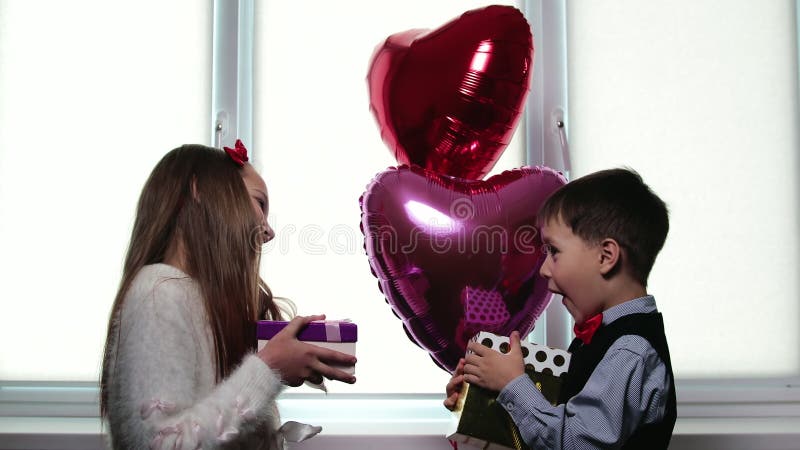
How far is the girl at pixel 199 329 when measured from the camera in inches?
35.5

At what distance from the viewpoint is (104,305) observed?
184 cm

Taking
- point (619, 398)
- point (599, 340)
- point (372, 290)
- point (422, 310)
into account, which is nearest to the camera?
point (619, 398)

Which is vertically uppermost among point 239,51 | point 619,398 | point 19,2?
point 19,2

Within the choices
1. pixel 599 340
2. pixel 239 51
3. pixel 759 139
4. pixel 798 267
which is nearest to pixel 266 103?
pixel 239 51

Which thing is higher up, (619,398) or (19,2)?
(19,2)

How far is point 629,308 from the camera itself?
1.07 meters

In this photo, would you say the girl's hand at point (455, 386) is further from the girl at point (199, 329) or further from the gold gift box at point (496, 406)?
the girl at point (199, 329)

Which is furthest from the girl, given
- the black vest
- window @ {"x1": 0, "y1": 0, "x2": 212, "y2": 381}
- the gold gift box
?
window @ {"x1": 0, "y1": 0, "x2": 212, "y2": 381}

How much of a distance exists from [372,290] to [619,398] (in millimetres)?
939

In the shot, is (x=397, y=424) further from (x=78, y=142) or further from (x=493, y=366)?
(x=78, y=142)

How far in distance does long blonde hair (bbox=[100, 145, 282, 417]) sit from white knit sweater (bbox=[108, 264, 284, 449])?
3cm

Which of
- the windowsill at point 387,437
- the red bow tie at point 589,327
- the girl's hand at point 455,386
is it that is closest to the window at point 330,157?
the windowsill at point 387,437

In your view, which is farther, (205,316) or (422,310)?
(422,310)

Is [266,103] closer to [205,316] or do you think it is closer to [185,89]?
[185,89]
